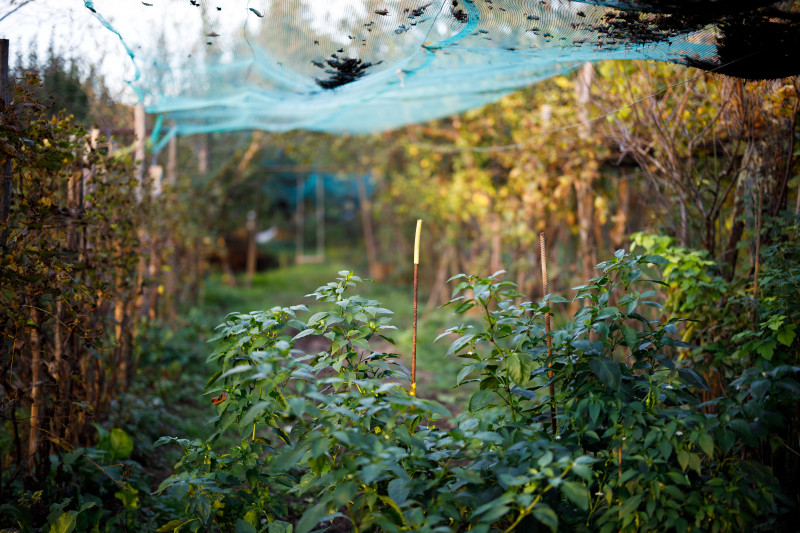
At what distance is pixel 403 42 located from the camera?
281cm

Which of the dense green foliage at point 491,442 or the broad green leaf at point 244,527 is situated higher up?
the dense green foliage at point 491,442

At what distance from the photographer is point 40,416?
2373 mm

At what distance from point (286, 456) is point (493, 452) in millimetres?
565

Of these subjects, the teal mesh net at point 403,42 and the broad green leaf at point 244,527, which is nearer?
the broad green leaf at point 244,527

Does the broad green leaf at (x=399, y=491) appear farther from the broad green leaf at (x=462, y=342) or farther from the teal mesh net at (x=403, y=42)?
the teal mesh net at (x=403, y=42)

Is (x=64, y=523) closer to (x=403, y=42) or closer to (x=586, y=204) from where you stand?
(x=403, y=42)

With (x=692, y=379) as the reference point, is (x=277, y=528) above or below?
below

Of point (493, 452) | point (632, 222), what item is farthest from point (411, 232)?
point (493, 452)

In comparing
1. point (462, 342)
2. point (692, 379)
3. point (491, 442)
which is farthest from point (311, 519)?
point (692, 379)

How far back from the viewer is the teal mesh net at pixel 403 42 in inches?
80.8

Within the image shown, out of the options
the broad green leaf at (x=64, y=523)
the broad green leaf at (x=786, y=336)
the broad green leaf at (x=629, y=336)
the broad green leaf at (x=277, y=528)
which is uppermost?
the broad green leaf at (x=629, y=336)

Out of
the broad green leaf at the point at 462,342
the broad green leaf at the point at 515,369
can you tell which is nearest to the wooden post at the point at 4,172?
the broad green leaf at the point at 462,342

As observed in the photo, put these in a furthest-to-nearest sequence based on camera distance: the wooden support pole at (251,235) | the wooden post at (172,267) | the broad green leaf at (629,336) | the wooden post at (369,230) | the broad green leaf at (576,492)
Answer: the wooden post at (369,230)
the wooden support pole at (251,235)
the wooden post at (172,267)
the broad green leaf at (629,336)
the broad green leaf at (576,492)

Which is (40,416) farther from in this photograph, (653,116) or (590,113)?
(590,113)
